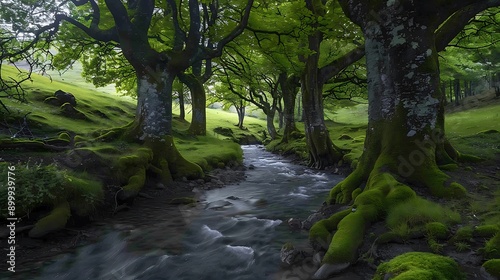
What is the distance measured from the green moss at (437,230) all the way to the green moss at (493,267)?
32.7 inches

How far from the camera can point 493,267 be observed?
12.1 feet

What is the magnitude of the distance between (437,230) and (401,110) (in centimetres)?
311

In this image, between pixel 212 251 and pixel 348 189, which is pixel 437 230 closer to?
pixel 348 189

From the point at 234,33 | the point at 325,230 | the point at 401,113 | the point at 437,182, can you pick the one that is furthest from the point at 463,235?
the point at 234,33

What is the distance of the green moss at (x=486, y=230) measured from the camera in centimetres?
432

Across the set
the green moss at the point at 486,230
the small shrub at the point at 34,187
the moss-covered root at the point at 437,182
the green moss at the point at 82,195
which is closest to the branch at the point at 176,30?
the green moss at the point at 82,195

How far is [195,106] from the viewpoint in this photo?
82.7 ft

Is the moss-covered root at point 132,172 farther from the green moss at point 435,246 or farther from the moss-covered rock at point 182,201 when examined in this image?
the green moss at point 435,246

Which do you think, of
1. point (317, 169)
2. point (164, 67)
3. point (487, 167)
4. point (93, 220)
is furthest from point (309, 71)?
point (93, 220)

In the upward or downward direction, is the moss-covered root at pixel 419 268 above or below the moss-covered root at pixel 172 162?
below

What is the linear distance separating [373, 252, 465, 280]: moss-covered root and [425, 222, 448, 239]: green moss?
628 mm

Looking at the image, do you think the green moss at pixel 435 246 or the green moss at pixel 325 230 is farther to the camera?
the green moss at pixel 325 230

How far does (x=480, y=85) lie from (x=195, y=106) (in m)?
68.7

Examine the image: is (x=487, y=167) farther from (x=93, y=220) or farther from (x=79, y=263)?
(x=93, y=220)
